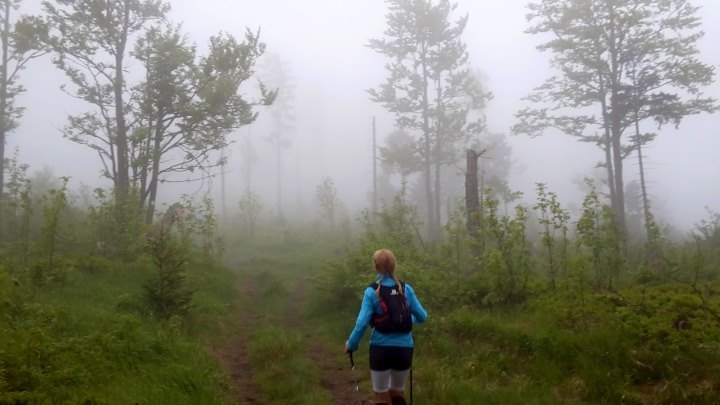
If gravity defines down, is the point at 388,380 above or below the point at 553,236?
below

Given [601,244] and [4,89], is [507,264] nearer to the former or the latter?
[601,244]

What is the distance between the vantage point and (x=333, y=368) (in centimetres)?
823

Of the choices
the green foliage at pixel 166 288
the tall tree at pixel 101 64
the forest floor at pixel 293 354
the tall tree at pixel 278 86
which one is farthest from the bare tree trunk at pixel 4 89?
the tall tree at pixel 278 86

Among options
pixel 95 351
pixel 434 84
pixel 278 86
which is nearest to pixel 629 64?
pixel 434 84

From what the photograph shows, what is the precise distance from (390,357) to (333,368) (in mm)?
3628

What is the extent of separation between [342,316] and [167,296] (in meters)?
3.69

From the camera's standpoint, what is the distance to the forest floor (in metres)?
7.02

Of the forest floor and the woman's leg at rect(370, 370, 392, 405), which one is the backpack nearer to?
the woman's leg at rect(370, 370, 392, 405)

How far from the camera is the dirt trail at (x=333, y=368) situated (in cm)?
702

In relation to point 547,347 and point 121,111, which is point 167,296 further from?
point 121,111

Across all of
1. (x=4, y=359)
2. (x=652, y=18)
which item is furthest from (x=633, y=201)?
(x=4, y=359)

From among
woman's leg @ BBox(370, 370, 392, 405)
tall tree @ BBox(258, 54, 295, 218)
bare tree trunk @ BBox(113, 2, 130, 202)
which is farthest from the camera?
tall tree @ BBox(258, 54, 295, 218)

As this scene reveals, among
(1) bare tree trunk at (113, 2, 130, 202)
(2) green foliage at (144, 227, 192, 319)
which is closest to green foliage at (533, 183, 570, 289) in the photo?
(2) green foliage at (144, 227, 192, 319)

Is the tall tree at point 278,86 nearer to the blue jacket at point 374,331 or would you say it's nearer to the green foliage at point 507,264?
the green foliage at point 507,264
